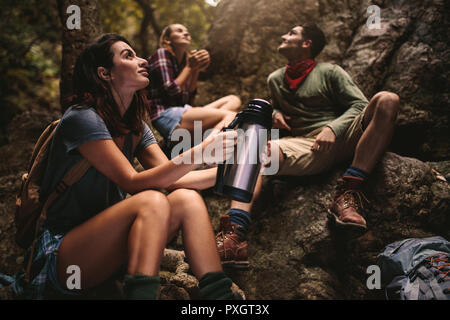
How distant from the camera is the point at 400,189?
9.57ft

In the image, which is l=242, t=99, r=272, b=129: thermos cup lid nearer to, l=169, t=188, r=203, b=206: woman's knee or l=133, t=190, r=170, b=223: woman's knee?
l=169, t=188, r=203, b=206: woman's knee

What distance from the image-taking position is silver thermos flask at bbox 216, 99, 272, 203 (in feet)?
6.28

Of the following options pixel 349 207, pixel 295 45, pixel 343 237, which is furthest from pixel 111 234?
pixel 295 45

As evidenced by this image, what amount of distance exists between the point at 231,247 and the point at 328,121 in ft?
5.30

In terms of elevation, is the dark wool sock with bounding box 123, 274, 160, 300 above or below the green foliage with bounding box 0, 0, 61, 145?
below

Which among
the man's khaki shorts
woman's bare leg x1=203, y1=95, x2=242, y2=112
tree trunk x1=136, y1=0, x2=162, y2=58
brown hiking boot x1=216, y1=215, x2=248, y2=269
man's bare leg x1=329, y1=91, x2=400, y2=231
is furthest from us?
Result: tree trunk x1=136, y1=0, x2=162, y2=58

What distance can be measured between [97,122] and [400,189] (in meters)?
2.49

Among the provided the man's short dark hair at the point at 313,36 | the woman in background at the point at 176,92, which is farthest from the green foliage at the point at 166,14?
the man's short dark hair at the point at 313,36

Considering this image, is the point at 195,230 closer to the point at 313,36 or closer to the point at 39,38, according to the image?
the point at 313,36

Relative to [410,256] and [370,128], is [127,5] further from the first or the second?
[410,256]

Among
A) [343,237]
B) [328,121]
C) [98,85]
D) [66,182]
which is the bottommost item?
[343,237]

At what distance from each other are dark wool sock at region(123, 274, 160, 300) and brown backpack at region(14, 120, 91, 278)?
0.65 m

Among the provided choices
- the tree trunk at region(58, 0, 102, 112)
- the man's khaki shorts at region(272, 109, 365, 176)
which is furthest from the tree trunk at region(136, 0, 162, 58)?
the man's khaki shorts at region(272, 109, 365, 176)

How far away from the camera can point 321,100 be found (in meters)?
3.35
